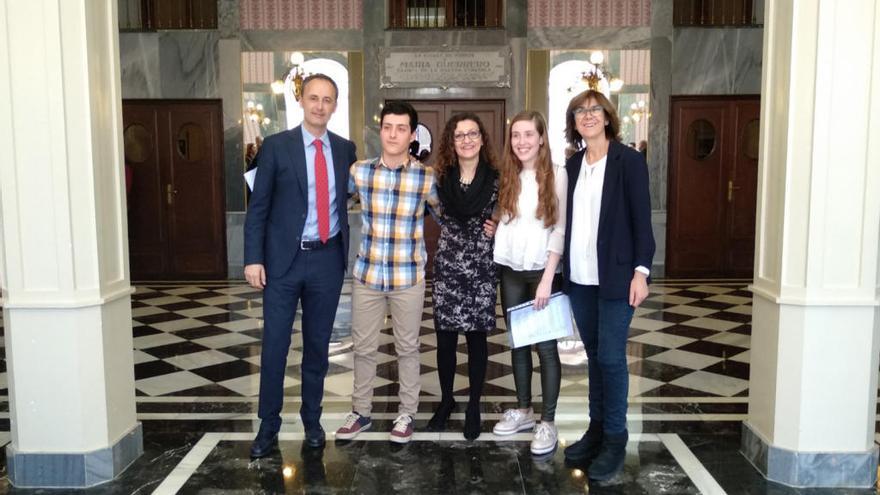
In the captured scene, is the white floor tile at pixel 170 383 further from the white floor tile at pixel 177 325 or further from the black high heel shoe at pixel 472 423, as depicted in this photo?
the black high heel shoe at pixel 472 423

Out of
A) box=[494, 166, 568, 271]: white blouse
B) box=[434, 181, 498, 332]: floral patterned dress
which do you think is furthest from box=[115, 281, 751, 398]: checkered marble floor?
box=[494, 166, 568, 271]: white blouse

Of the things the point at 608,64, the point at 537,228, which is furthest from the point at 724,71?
the point at 537,228

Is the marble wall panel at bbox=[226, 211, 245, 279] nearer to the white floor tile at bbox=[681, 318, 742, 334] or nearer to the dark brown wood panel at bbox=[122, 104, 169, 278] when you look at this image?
the dark brown wood panel at bbox=[122, 104, 169, 278]

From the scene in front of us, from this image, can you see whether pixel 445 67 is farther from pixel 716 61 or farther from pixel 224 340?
pixel 224 340

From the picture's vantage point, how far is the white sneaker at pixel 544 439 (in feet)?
9.74

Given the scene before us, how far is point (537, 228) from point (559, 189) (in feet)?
0.61

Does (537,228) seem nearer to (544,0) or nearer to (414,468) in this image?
(414,468)

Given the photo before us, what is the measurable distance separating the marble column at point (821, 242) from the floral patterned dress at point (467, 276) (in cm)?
112

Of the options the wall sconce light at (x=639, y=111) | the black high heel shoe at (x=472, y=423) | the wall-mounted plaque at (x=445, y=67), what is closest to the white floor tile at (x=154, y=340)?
the black high heel shoe at (x=472, y=423)

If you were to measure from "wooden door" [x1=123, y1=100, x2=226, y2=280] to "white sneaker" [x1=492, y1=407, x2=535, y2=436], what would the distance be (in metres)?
6.21

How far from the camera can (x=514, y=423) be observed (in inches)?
126

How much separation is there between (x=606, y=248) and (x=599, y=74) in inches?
242

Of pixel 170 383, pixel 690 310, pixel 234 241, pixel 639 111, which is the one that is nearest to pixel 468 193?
pixel 170 383

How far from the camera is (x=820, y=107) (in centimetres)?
251
